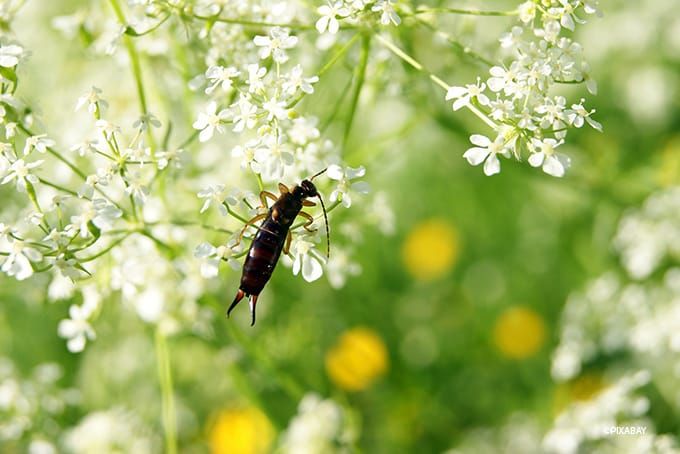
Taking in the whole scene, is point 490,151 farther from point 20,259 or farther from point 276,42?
point 20,259

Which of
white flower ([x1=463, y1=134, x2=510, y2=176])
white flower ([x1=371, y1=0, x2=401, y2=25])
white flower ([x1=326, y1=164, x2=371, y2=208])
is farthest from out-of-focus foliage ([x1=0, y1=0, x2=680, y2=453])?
white flower ([x1=463, y1=134, x2=510, y2=176])

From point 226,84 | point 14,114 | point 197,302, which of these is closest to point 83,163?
point 197,302

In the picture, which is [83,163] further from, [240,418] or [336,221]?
[240,418]

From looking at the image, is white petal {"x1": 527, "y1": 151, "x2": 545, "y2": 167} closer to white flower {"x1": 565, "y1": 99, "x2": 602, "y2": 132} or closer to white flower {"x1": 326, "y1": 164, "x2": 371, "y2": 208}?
white flower {"x1": 565, "y1": 99, "x2": 602, "y2": 132}

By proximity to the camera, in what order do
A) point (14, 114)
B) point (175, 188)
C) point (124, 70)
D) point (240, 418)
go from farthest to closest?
point (240, 418) → point (124, 70) → point (175, 188) → point (14, 114)

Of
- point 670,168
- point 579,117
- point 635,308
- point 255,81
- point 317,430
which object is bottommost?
point 317,430

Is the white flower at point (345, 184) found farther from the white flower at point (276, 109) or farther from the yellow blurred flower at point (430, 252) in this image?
the yellow blurred flower at point (430, 252)

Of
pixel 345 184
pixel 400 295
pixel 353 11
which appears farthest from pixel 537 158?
pixel 400 295
